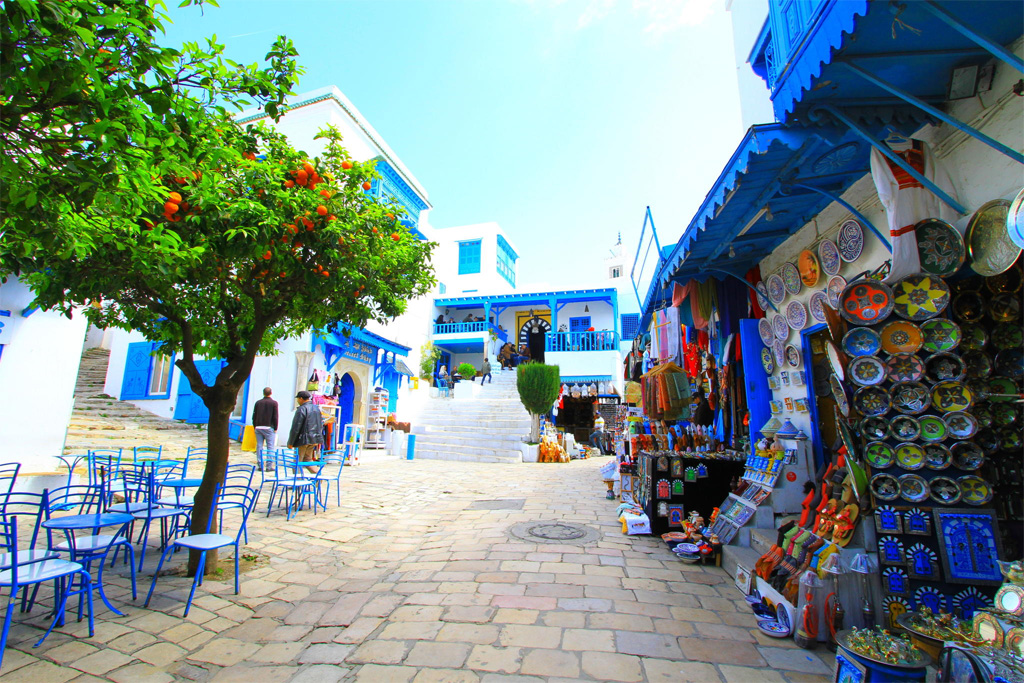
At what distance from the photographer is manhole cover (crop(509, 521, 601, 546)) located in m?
5.20

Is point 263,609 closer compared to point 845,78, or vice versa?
point 845,78

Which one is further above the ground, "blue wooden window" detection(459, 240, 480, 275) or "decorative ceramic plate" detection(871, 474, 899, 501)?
"blue wooden window" detection(459, 240, 480, 275)

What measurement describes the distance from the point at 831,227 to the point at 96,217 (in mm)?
5538

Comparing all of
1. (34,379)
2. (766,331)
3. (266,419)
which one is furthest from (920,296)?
(266,419)

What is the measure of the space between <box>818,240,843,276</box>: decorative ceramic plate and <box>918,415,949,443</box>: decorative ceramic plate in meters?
1.52

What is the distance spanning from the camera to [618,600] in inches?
141

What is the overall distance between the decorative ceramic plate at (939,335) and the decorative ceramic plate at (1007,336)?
167 millimetres

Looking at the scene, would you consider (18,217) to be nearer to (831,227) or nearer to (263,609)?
(263,609)

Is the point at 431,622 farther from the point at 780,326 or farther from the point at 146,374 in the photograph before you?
the point at 146,374

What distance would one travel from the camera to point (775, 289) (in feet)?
16.3

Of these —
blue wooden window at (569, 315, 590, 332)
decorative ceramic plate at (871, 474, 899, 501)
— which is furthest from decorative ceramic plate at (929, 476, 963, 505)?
blue wooden window at (569, 315, 590, 332)

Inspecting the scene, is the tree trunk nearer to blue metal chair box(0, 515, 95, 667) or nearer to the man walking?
blue metal chair box(0, 515, 95, 667)

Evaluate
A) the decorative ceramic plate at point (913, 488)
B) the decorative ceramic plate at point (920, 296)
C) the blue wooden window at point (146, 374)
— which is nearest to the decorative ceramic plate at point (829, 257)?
the decorative ceramic plate at point (920, 296)

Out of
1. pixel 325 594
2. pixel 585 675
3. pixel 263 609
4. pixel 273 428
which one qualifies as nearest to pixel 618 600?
pixel 585 675
